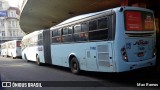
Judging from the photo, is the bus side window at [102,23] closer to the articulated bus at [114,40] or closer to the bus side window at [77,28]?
the articulated bus at [114,40]

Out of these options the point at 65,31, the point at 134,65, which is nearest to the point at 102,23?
the point at 134,65

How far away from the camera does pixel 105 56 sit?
958 cm

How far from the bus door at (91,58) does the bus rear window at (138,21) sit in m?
1.84

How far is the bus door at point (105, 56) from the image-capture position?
30.5ft

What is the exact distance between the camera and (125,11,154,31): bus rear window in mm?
9242

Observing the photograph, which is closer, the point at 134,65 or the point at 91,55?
the point at 134,65

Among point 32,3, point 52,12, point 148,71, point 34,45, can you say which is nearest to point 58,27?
point 148,71

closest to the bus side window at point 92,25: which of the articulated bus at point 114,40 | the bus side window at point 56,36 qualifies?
the articulated bus at point 114,40

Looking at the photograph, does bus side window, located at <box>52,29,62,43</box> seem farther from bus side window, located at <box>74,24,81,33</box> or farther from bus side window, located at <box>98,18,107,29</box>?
bus side window, located at <box>98,18,107,29</box>

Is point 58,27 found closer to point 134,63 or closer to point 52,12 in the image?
point 134,63

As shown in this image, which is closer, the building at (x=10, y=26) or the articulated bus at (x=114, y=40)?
the articulated bus at (x=114, y=40)

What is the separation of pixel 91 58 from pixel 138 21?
2562 millimetres

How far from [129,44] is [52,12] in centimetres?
2014

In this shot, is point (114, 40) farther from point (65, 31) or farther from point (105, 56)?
point (65, 31)
